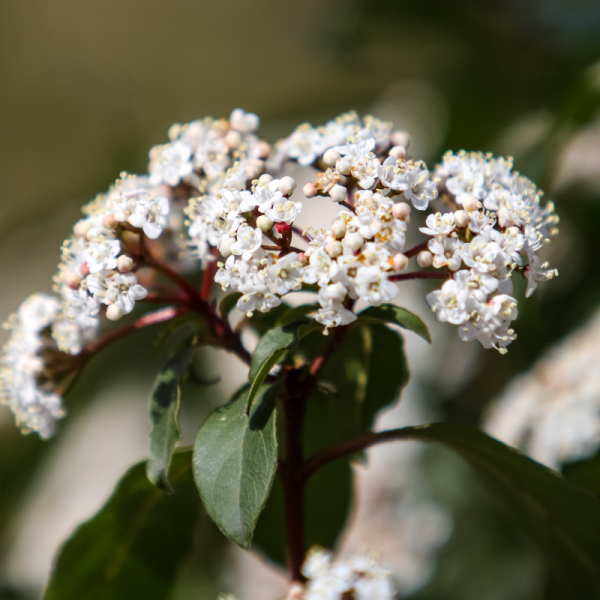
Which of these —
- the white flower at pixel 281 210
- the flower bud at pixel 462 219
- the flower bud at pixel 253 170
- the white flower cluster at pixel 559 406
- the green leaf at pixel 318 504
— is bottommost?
the white flower cluster at pixel 559 406

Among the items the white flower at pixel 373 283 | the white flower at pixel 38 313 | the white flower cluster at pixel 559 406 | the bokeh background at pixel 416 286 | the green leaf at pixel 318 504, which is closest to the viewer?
the white flower at pixel 373 283

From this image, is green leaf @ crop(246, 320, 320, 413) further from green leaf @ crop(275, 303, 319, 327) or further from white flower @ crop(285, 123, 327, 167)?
white flower @ crop(285, 123, 327, 167)

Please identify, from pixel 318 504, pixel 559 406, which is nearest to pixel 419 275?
pixel 318 504

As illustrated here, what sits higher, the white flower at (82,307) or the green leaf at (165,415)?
the white flower at (82,307)

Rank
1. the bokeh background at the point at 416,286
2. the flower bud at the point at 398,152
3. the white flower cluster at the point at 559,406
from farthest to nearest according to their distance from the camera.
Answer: the bokeh background at the point at 416,286
the white flower cluster at the point at 559,406
the flower bud at the point at 398,152

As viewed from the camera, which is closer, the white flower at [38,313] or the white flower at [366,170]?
the white flower at [366,170]

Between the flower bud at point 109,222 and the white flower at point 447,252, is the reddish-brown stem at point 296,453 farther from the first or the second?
the flower bud at point 109,222

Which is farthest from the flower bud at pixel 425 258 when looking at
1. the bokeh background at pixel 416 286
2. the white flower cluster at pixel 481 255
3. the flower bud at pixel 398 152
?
the bokeh background at pixel 416 286
